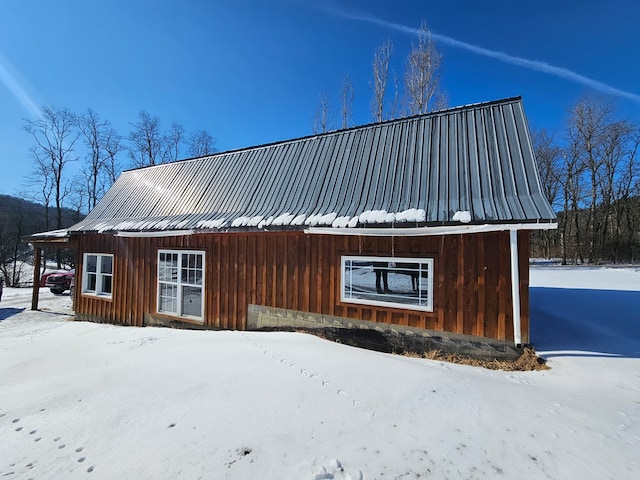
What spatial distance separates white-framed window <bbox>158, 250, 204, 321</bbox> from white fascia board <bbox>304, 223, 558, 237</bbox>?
3699 millimetres

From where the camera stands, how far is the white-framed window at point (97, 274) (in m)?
9.91

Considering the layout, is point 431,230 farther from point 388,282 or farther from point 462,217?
point 388,282

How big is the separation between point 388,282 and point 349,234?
115 centimetres

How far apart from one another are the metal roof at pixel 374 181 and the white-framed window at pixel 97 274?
1069 millimetres

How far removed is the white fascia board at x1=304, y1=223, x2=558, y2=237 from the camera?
4379 mm

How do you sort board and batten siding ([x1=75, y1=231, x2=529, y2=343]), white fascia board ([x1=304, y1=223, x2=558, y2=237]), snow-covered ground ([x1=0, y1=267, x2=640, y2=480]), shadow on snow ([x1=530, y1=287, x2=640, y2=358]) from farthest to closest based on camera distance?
shadow on snow ([x1=530, y1=287, x2=640, y2=358]), board and batten siding ([x1=75, y1=231, x2=529, y2=343]), white fascia board ([x1=304, y1=223, x2=558, y2=237]), snow-covered ground ([x1=0, y1=267, x2=640, y2=480])

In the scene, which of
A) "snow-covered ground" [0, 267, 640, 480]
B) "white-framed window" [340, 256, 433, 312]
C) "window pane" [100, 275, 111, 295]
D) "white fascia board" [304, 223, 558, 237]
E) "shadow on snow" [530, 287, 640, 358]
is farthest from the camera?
"window pane" [100, 275, 111, 295]

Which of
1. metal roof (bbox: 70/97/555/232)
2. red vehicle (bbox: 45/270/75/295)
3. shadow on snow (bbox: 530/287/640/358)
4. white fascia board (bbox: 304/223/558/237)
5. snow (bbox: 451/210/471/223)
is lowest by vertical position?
red vehicle (bbox: 45/270/75/295)

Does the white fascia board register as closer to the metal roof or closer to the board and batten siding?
the metal roof

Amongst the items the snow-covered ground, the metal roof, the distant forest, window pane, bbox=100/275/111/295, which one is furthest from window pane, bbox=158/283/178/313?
the distant forest

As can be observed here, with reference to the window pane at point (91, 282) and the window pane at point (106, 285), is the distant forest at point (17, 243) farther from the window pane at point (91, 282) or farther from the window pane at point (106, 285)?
the window pane at point (106, 285)

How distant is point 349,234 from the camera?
588 cm

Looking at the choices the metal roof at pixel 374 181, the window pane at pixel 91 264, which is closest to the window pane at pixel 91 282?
the window pane at pixel 91 264

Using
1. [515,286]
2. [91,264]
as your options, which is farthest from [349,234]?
[91,264]
